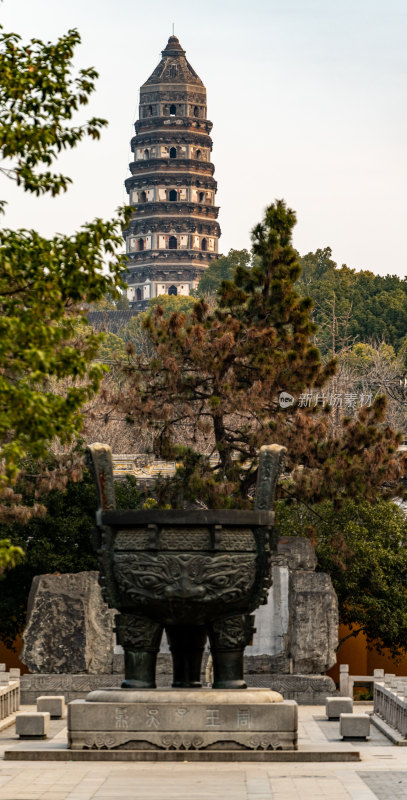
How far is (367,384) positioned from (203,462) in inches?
1105

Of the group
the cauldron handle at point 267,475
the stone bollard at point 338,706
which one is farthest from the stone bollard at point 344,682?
the cauldron handle at point 267,475

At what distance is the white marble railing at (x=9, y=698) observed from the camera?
16.8m

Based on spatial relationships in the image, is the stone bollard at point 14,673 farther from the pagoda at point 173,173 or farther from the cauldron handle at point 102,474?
the pagoda at point 173,173

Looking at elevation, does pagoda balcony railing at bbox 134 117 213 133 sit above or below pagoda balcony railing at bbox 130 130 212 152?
above

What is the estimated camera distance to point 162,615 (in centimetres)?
1316

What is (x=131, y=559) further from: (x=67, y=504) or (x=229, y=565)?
(x=67, y=504)

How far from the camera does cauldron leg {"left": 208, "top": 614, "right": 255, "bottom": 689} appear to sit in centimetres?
1321

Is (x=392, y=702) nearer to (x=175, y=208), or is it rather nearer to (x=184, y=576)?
(x=184, y=576)

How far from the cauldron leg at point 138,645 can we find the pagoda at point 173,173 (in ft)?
241

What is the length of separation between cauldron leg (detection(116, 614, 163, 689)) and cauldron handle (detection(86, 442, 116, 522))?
1078 mm

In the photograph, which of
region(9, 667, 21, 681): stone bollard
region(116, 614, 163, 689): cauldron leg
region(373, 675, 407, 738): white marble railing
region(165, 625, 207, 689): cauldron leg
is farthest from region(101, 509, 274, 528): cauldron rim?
region(9, 667, 21, 681): stone bollard

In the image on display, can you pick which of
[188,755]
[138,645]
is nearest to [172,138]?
[138,645]

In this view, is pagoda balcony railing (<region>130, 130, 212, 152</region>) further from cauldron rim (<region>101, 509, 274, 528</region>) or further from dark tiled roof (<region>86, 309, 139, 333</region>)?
cauldron rim (<region>101, 509, 274, 528</region>)

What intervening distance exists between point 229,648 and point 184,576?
2.87 ft
